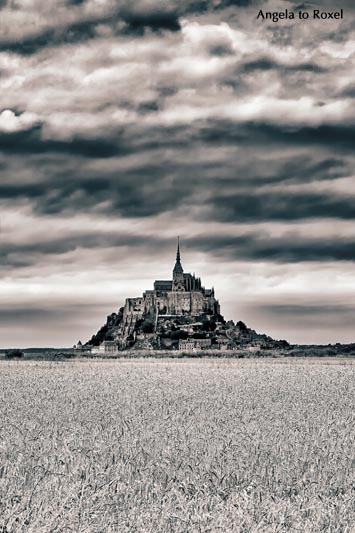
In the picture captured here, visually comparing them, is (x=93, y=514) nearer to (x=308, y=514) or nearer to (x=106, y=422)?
(x=308, y=514)

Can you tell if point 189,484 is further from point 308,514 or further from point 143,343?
point 143,343

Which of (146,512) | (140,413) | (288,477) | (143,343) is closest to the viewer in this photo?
(146,512)

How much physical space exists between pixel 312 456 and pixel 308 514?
333 centimetres

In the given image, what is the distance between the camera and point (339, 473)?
9984mm

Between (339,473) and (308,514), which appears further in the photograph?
(339,473)

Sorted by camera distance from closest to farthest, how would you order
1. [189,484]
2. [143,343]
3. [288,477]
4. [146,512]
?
[146,512], [189,484], [288,477], [143,343]

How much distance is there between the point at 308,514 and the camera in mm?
7766

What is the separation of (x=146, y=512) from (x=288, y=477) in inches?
114

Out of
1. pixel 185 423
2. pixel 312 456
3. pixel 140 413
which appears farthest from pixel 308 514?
pixel 140 413

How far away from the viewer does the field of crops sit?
709 cm

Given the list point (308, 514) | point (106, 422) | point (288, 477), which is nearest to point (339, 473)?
point (288, 477)

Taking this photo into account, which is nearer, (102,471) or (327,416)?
(102,471)

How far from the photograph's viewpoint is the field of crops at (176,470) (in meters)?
7.09

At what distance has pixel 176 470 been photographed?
32.3 ft
